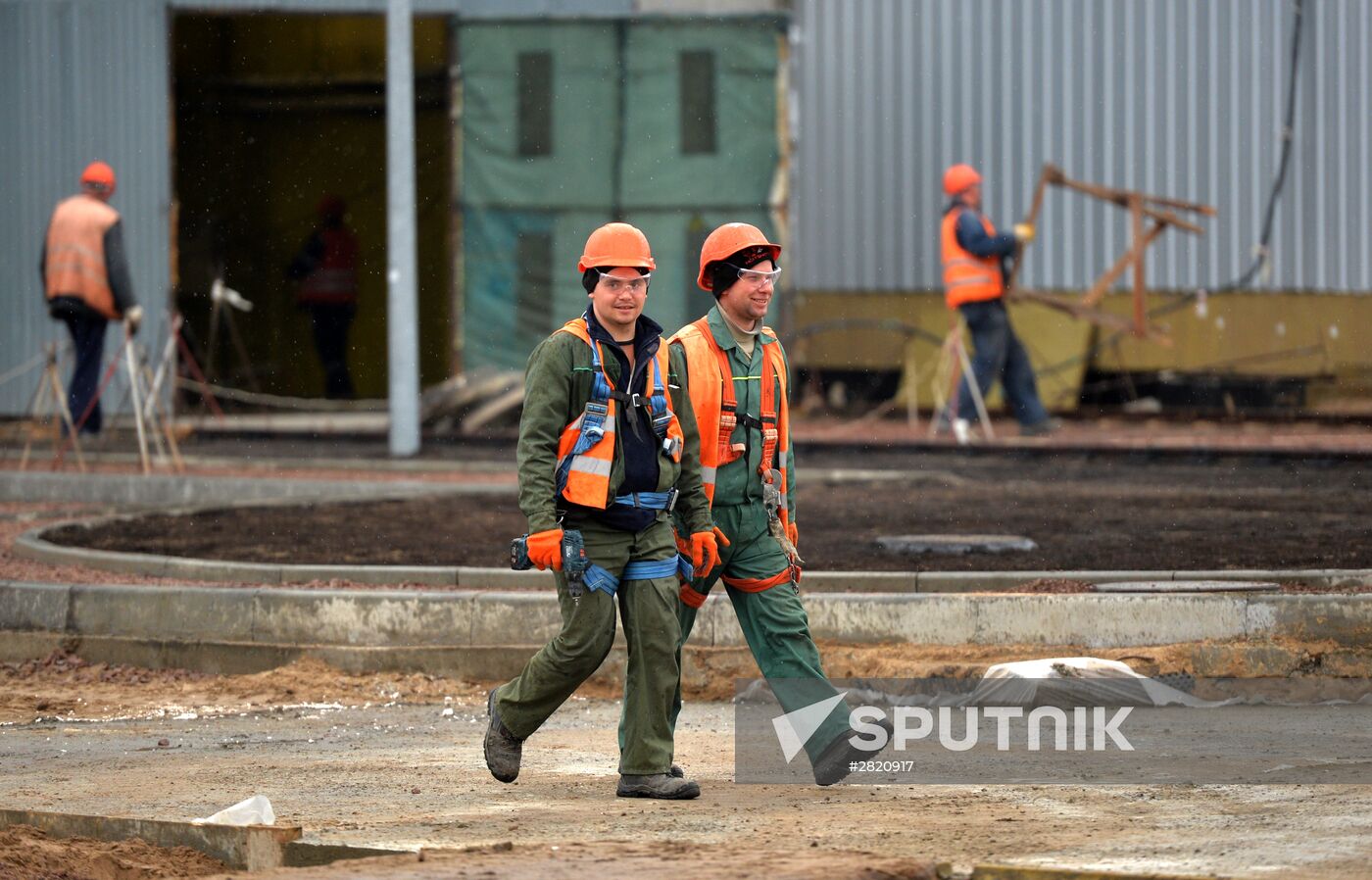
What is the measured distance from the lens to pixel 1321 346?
805 inches

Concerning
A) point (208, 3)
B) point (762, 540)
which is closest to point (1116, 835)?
point (762, 540)

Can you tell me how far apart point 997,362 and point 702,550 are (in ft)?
38.9

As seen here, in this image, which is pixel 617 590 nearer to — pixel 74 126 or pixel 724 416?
pixel 724 416

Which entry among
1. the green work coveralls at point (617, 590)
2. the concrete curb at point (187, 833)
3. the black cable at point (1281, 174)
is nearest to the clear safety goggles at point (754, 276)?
the green work coveralls at point (617, 590)

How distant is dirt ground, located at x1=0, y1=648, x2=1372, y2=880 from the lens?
→ 544cm

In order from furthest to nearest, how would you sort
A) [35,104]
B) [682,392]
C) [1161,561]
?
1. [35,104]
2. [1161,561]
3. [682,392]

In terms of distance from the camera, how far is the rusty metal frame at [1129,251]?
65.0ft

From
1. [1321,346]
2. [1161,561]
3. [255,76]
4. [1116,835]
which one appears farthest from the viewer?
[255,76]

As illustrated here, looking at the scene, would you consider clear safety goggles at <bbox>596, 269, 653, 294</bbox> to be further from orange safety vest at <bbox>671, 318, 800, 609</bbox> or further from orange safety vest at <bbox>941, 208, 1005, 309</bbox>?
orange safety vest at <bbox>941, 208, 1005, 309</bbox>

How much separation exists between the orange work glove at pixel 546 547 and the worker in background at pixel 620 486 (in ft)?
0.08

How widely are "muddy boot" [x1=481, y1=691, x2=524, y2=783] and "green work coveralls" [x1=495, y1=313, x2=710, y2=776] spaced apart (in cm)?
3

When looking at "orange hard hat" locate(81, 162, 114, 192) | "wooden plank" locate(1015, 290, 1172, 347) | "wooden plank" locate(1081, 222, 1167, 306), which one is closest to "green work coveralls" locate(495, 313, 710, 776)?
"orange hard hat" locate(81, 162, 114, 192)

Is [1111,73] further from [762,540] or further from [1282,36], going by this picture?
[762,540]

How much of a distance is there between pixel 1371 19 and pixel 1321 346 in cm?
325
